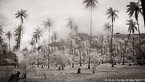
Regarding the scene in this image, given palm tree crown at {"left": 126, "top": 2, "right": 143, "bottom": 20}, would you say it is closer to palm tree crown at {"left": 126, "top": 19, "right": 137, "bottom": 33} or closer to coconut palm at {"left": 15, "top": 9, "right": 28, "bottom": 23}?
palm tree crown at {"left": 126, "top": 19, "right": 137, "bottom": 33}

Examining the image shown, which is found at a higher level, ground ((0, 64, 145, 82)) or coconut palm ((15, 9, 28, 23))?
coconut palm ((15, 9, 28, 23))

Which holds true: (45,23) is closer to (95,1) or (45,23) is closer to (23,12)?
(23,12)

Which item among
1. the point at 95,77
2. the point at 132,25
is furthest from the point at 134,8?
the point at 95,77

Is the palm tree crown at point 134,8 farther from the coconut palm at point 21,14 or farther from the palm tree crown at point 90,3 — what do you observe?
the coconut palm at point 21,14

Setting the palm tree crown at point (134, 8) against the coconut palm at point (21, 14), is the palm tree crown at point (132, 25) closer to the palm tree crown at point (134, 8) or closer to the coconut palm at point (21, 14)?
the palm tree crown at point (134, 8)

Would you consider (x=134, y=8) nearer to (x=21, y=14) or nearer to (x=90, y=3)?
(x=90, y=3)

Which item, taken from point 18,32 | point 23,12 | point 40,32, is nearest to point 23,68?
point 23,12

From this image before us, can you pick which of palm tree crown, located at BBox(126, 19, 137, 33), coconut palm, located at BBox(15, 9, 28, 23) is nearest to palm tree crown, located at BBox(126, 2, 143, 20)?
palm tree crown, located at BBox(126, 19, 137, 33)

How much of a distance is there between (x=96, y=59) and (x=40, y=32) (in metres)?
42.9

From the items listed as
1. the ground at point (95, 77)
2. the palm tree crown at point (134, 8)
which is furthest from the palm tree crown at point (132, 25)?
the ground at point (95, 77)

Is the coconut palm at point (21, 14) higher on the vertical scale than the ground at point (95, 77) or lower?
higher

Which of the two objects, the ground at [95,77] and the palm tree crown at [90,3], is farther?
the palm tree crown at [90,3]

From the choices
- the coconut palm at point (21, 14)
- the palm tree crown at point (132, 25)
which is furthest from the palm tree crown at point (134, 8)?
the coconut palm at point (21, 14)

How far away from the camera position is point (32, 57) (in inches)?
759
